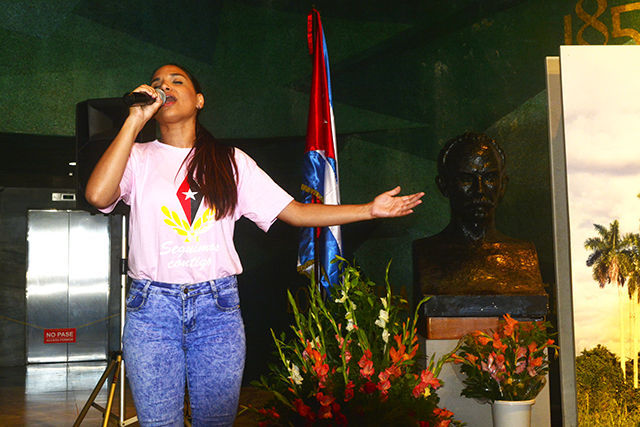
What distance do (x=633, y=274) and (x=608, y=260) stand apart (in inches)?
5.1

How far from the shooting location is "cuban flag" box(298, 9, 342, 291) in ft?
14.1

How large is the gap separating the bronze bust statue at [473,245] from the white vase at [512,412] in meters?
0.59

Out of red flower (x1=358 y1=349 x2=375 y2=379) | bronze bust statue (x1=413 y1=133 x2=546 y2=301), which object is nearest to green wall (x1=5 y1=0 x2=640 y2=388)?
bronze bust statue (x1=413 y1=133 x2=546 y2=301)

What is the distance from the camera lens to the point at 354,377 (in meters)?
1.73

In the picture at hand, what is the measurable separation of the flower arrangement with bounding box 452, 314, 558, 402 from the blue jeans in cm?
129

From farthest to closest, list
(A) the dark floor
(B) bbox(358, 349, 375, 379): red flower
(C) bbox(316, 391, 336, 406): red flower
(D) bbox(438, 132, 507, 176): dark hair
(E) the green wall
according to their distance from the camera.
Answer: (E) the green wall
(A) the dark floor
(D) bbox(438, 132, 507, 176): dark hair
(B) bbox(358, 349, 375, 379): red flower
(C) bbox(316, 391, 336, 406): red flower

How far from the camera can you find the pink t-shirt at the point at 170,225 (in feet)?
5.53

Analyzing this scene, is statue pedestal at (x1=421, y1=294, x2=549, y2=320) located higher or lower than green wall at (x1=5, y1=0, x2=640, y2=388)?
lower

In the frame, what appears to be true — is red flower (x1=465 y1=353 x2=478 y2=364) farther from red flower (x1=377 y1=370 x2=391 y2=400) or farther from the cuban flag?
the cuban flag

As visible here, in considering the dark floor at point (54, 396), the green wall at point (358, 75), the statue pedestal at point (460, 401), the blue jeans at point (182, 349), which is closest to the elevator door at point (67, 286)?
the dark floor at point (54, 396)

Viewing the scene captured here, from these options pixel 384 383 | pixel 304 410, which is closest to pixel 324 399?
pixel 304 410

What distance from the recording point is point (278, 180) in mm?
6152

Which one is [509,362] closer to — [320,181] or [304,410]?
[304,410]

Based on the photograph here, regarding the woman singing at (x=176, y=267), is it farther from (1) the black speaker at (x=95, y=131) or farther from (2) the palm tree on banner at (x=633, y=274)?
(2) the palm tree on banner at (x=633, y=274)
